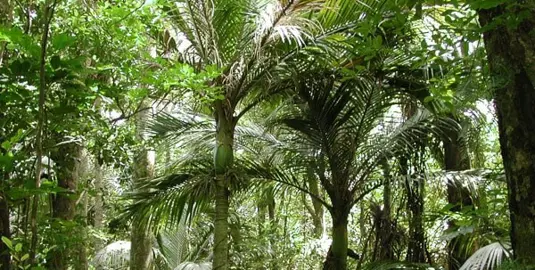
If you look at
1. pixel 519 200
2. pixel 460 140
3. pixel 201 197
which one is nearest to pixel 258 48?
pixel 201 197

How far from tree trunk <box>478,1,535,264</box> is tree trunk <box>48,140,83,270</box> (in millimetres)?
1763

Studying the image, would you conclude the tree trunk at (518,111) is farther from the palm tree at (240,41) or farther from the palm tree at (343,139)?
the palm tree at (343,139)

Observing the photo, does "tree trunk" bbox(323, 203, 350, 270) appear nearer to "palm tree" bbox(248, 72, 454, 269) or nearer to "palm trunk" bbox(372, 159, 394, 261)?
A: "palm tree" bbox(248, 72, 454, 269)

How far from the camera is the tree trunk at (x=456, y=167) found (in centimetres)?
575

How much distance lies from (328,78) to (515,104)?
3.41m

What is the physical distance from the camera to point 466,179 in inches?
200

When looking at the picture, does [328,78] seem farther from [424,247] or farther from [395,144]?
[424,247]

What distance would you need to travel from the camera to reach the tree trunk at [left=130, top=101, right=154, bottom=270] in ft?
18.1

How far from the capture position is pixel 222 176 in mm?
4855

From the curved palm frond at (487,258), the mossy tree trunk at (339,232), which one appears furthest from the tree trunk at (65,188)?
the curved palm frond at (487,258)

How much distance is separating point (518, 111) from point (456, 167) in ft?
15.8

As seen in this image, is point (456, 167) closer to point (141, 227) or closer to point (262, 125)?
point (262, 125)

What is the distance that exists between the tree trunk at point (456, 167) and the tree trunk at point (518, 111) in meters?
3.96

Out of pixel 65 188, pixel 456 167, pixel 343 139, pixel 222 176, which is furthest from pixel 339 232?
pixel 65 188
